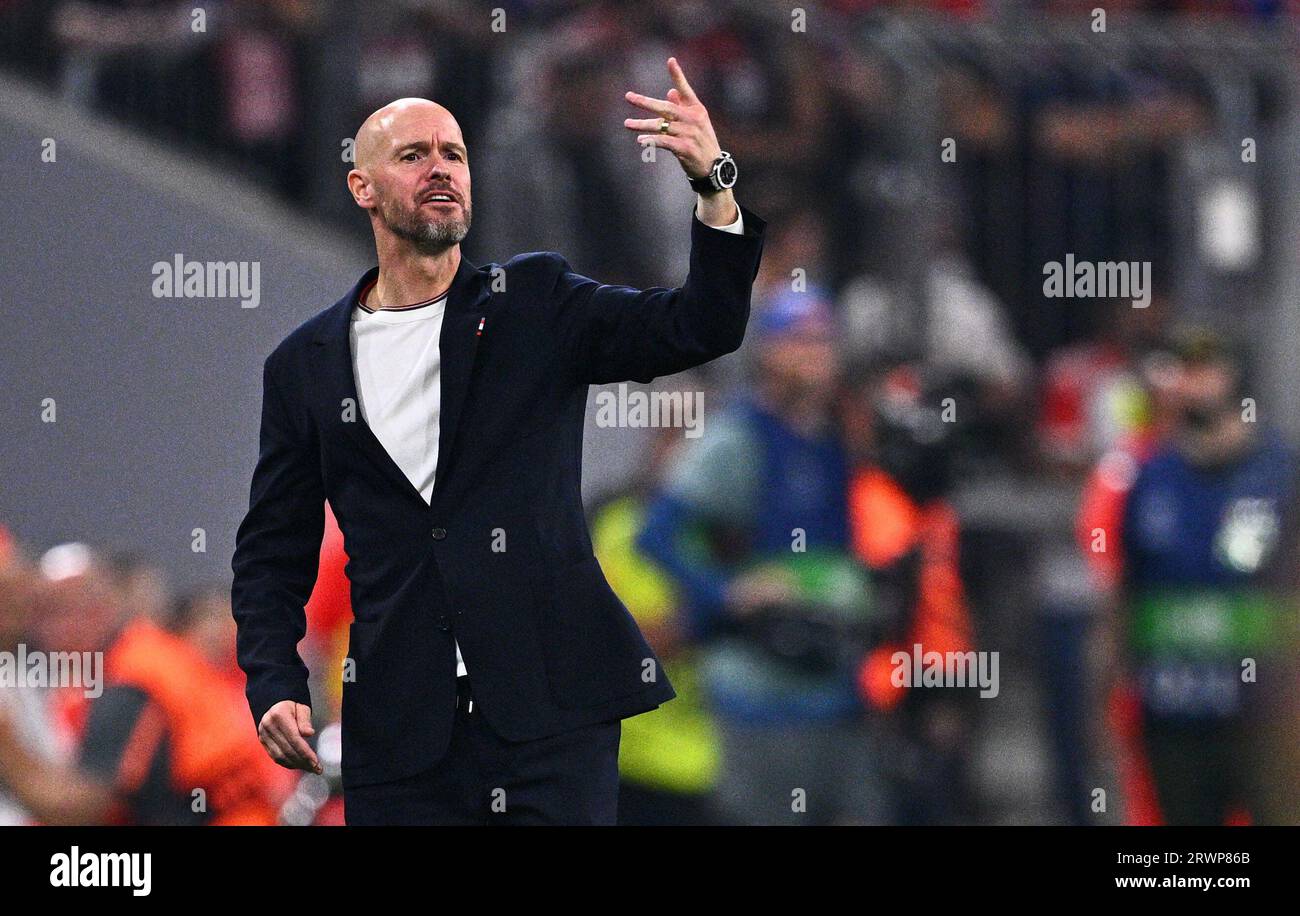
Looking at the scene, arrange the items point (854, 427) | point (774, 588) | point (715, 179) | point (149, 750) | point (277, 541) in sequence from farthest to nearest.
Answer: point (854, 427) → point (774, 588) → point (149, 750) → point (277, 541) → point (715, 179)

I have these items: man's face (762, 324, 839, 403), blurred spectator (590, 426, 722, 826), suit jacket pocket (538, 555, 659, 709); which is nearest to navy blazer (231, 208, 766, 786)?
suit jacket pocket (538, 555, 659, 709)

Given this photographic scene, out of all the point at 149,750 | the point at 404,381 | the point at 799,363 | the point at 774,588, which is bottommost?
the point at 149,750

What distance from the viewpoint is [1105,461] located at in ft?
20.4

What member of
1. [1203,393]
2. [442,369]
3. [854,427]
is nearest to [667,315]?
[442,369]

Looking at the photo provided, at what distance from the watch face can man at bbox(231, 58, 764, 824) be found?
0.01m

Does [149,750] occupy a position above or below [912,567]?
below

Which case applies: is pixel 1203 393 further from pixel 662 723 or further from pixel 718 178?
pixel 718 178

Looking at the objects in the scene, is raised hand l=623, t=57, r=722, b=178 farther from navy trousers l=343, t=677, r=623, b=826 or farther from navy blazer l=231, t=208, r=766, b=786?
Answer: navy trousers l=343, t=677, r=623, b=826

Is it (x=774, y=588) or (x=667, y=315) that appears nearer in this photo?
(x=667, y=315)

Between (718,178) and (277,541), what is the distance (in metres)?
1.00

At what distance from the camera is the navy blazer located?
352cm

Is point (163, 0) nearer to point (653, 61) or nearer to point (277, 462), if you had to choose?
point (653, 61)

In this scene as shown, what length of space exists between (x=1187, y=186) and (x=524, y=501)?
136 inches

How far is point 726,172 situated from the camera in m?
3.40
